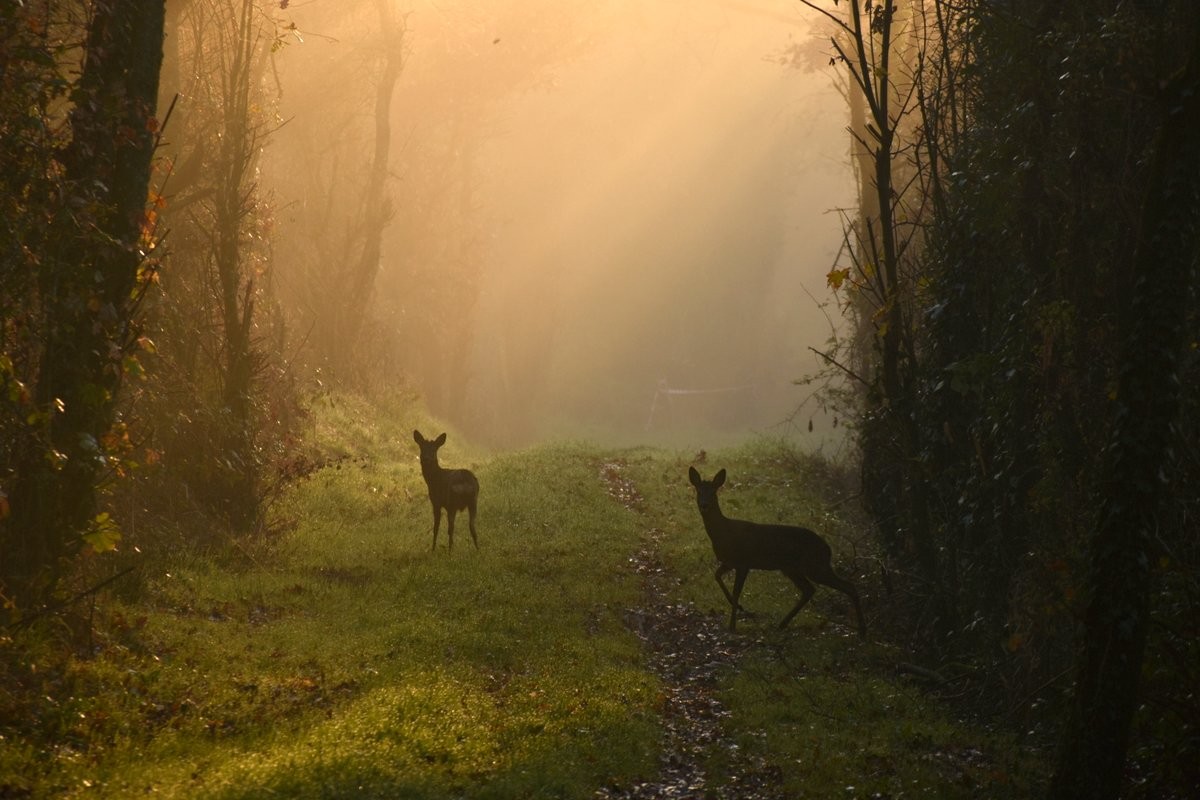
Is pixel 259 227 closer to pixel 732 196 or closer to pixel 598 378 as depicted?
pixel 598 378

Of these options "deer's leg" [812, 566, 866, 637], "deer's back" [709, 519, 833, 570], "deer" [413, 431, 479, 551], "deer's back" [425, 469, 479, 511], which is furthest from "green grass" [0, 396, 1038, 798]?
"deer's back" [709, 519, 833, 570]

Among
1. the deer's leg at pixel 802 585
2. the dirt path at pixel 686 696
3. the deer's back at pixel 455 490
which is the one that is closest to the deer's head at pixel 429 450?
the deer's back at pixel 455 490

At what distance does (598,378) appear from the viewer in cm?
7694

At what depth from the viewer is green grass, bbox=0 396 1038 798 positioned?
30.6 ft

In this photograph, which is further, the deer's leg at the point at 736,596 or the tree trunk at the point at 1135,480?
the deer's leg at the point at 736,596

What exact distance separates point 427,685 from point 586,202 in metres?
72.8

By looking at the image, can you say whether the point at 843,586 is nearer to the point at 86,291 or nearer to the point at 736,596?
the point at 736,596

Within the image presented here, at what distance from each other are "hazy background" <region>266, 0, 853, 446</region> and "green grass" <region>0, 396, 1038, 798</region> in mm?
19793

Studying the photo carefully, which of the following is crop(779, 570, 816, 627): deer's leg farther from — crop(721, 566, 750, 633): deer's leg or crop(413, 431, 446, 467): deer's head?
crop(413, 431, 446, 467): deer's head

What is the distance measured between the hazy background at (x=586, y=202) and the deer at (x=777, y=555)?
805 inches

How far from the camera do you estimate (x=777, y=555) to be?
634 inches

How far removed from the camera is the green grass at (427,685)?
30.6 ft

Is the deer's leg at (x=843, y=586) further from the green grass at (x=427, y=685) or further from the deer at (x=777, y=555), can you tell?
the green grass at (x=427, y=685)

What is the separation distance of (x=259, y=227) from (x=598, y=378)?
Answer: 2163 inches
